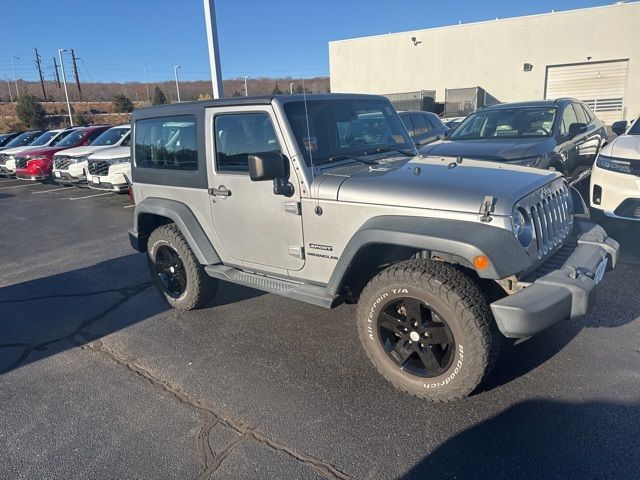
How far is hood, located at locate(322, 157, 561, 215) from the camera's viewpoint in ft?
9.46

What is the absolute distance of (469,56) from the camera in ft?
98.8

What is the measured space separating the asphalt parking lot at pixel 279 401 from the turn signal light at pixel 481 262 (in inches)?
37.0

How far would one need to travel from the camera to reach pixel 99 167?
38.4 feet

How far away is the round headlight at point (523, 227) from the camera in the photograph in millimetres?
2828

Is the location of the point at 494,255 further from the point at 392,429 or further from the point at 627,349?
the point at 627,349

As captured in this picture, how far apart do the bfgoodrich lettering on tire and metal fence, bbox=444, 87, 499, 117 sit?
1102 inches

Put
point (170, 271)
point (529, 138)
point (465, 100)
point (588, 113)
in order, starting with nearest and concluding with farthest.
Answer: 1. point (170, 271)
2. point (529, 138)
3. point (588, 113)
4. point (465, 100)

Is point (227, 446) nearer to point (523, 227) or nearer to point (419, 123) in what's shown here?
point (523, 227)

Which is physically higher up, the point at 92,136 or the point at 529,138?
the point at 92,136

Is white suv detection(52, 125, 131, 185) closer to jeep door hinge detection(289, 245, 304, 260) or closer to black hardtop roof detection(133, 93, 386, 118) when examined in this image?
black hardtop roof detection(133, 93, 386, 118)

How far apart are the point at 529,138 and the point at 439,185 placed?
4637 mm

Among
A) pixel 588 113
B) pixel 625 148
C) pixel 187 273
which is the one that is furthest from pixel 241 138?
pixel 588 113

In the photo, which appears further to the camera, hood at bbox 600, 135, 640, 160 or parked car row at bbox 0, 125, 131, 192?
parked car row at bbox 0, 125, 131, 192

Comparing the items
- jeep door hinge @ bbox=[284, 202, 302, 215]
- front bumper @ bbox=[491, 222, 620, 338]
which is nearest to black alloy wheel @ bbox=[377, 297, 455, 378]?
front bumper @ bbox=[491, 222, 620, 338]
